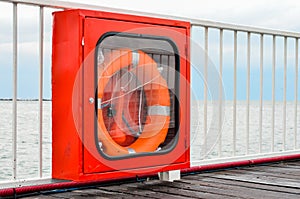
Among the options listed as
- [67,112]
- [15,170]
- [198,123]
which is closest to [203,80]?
[198,123]

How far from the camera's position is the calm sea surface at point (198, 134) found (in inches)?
119

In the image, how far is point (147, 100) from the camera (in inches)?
125

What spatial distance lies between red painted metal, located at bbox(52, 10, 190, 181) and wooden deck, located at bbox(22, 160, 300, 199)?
5.4 inches

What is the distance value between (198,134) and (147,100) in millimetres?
519

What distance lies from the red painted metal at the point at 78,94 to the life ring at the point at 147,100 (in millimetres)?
79

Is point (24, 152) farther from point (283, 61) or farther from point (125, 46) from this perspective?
point (283, 61)

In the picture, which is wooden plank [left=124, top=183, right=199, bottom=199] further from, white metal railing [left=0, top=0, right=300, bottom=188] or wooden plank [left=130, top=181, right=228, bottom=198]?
white metal railing [left=0, top=0, right=300, bottom=188]

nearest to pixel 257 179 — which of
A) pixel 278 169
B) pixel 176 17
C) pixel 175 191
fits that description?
pixel 278 169

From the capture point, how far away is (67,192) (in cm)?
308

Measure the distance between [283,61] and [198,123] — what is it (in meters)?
1.16

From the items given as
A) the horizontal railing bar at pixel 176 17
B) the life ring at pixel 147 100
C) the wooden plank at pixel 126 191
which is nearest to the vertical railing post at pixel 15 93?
the horizontal railing bar at pixel 176 17

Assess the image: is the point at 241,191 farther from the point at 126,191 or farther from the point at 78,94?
the point at 78,94

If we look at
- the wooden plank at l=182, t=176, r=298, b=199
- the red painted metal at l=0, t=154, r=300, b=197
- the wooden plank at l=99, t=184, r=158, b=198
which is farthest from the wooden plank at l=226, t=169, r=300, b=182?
the wooden plank at l=99, t=184, r=158, b=198

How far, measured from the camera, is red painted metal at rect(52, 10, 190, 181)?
282 centimetres
